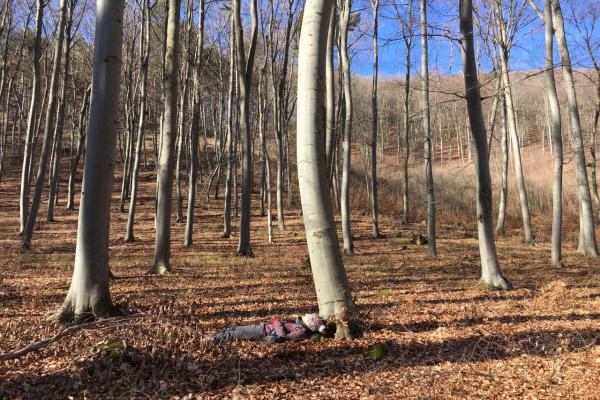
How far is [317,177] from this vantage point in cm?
457

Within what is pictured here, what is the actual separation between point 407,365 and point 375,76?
1544cm

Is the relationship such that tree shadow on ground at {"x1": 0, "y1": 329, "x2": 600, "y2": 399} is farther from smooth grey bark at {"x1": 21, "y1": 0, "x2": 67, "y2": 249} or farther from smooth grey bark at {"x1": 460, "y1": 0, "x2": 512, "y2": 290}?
smooth grey bark at {"x1": 21, "y1": 0, "x2": 67, "y2": 249}

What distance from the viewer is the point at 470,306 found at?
6418 mm

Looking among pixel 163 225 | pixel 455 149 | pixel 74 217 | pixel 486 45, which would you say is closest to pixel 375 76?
pixel 486 45

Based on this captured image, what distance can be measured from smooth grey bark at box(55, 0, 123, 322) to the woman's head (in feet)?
7.47

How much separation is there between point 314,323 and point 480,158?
468 cm

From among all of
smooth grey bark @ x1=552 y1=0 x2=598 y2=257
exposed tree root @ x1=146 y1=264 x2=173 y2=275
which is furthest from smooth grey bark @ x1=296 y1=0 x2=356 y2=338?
smooth grey bark @ x1=552 y1=0 x2=598 y2=257

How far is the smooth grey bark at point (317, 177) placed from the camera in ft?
15.0

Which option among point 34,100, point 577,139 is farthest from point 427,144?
point 34,100

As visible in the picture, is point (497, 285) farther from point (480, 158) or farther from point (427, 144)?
point (427, 144)

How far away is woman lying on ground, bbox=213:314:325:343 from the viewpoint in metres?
4.61

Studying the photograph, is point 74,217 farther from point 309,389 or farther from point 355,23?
point 309,389

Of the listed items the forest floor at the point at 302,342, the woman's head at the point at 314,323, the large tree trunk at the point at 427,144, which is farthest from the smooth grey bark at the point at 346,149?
the woman's head at the point at 314,323

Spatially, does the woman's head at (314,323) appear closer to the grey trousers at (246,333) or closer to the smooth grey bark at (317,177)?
the smooth grey bark at (317,177)
